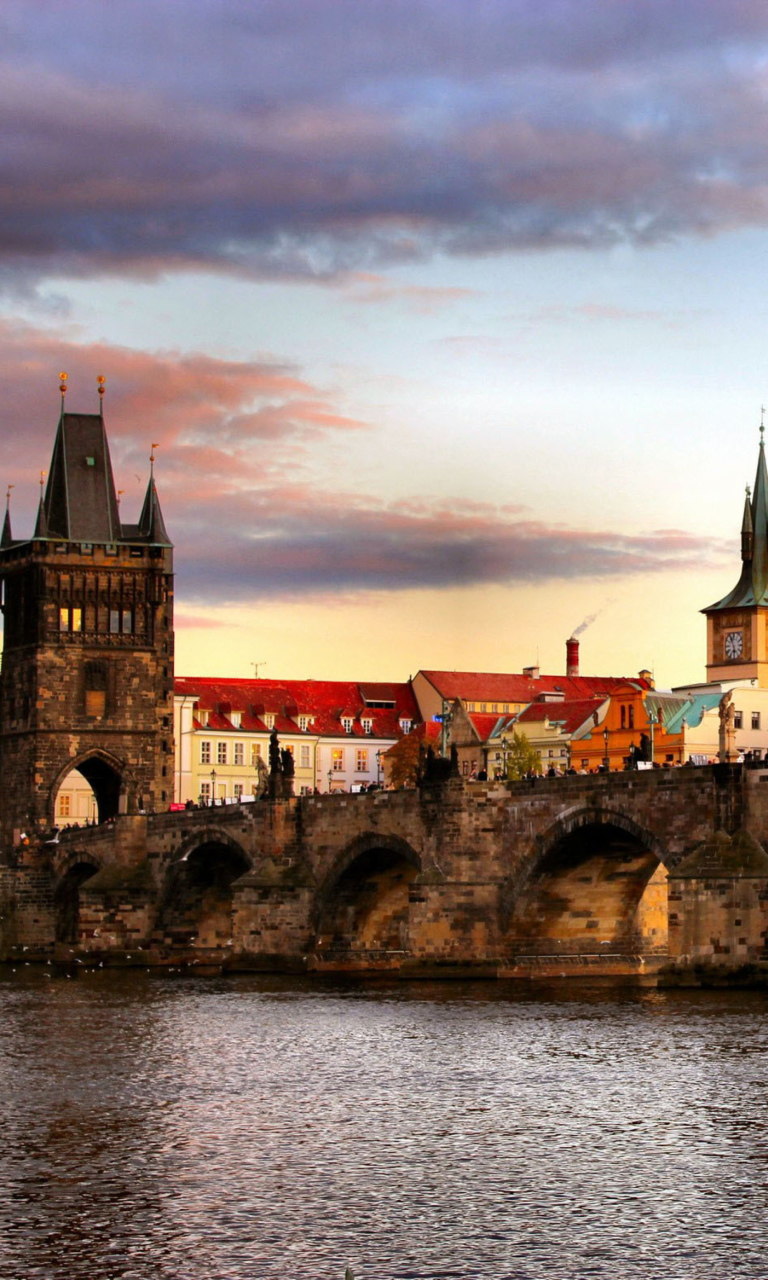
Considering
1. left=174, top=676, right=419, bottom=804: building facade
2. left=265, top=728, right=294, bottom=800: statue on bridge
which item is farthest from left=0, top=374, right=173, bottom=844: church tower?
left=265, top=728, right=294, bottom=800: statue on bridge

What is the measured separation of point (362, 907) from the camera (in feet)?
229

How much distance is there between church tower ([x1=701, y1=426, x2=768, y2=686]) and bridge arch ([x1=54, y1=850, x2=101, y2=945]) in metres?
35.9

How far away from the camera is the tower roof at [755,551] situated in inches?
4289

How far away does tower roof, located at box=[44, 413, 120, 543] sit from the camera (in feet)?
334

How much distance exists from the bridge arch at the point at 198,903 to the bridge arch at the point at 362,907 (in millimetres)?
11904

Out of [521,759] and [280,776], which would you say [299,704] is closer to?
[521,759]

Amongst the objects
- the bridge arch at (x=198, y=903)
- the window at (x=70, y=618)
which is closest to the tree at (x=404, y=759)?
the window at (x=70, y=618)

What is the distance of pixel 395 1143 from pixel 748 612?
83269 millimetres

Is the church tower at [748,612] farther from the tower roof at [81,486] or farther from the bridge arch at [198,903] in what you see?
the bridge arch at [198,903]

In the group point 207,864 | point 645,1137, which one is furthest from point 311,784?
point 645,1137

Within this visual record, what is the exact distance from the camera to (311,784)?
420ft

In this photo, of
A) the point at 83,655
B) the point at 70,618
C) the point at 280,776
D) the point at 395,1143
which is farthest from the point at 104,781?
the point at 395,1143

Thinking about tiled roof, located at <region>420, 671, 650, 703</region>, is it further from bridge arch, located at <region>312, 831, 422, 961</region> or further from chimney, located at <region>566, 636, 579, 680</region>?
bridge arch, located at <region>312, 831, 422, 961</region>

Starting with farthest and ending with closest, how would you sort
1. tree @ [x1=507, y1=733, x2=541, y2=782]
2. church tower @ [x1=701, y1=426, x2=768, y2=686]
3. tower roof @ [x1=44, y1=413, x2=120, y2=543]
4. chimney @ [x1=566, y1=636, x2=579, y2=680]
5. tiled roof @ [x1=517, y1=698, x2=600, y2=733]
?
chimney @ [x1=566, y1=636, x2=579, y2=680] → tiled roof @ [x1=517, y1=698, x2=600, y2=733] → church tower @ [x1=701, y1=426, x2=768, y2=686] → tree @ [x1=507, y1=733, x2=541, y2=782] → tower roof @ [x1=44, y1=413, x2=120, y2=543]
